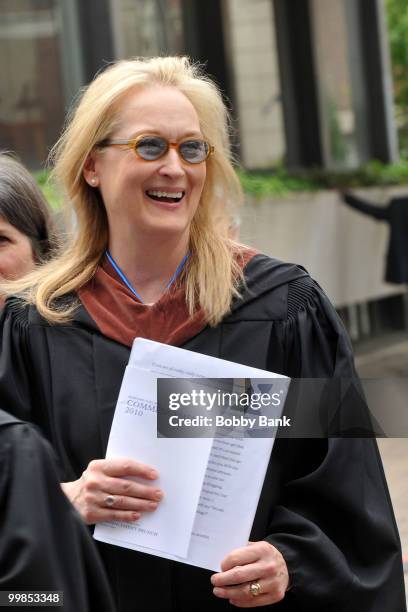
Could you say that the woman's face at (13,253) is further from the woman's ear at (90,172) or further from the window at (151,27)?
the window at (151,27)

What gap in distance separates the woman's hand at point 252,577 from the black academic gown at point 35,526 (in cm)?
81

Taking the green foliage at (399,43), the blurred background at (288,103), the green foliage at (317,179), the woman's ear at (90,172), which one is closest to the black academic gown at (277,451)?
the woman's ear at (90,172)

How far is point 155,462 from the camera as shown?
264cm

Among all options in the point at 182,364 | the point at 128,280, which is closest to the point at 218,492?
the point at 182,364

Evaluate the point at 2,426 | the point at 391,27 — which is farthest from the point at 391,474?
the point at 391,27

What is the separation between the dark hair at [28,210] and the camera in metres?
3.72

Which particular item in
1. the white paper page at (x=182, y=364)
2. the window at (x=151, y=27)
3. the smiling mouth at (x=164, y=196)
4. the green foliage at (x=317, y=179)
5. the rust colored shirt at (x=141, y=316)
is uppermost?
the window at (x=151, y=27)

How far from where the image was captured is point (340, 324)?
2922 mm

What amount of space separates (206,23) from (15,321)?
1217 centimetres

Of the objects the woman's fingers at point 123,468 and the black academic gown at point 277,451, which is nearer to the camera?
the woman's fingers at point 123,468

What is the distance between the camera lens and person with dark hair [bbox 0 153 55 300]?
3640 mm

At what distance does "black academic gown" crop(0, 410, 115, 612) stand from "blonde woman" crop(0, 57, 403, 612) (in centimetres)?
83

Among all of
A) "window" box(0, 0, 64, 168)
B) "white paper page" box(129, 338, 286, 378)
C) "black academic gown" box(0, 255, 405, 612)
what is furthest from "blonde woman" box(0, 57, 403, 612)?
"window" box(0, 0, 64, 168)

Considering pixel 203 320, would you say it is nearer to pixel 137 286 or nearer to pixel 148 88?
pixel 137 286
